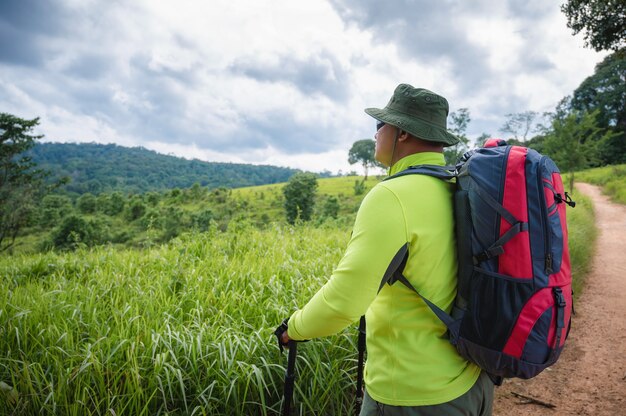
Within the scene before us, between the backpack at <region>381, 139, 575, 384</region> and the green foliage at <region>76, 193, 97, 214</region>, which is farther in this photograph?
the green foliage at <region>76, 193, 97, 214</region>

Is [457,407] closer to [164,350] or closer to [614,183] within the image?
[164,350]

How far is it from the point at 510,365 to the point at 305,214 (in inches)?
1542

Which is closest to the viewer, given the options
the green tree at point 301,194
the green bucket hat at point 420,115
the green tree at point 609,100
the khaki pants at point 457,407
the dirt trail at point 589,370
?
the khaki pants at point 457,407

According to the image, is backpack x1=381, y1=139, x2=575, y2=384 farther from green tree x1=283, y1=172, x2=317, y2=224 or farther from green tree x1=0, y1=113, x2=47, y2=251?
green tree x1=283, y1=172, x2=317, y2=224

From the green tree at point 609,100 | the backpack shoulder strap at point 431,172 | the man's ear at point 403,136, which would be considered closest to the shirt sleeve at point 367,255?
the backpack shoulder strap at point 431,172

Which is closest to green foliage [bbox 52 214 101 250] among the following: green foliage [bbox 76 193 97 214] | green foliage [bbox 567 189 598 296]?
green foliage [bbox 76 193 97 214]

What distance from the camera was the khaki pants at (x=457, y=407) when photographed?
4.10 feet

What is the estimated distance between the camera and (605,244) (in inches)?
345

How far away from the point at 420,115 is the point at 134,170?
478 ft

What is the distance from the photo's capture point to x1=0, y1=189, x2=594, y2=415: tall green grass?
7.54ft

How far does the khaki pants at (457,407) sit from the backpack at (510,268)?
0.16 meters

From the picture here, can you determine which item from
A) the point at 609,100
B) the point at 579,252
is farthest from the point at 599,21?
the point at 609,100

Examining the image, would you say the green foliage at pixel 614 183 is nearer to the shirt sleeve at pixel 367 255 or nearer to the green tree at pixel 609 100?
the green tree at pixel 609 100

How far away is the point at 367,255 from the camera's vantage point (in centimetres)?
112
